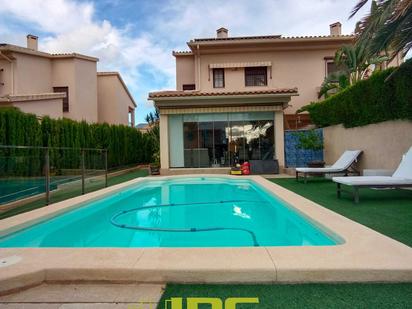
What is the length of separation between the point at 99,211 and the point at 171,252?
492 centimetres

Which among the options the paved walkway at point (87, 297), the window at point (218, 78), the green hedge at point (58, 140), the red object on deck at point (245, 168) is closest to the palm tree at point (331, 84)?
the window at point (218, 78)

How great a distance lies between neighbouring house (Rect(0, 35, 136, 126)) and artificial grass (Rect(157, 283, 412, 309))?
16.3 m

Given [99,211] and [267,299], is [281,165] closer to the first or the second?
[99,211]

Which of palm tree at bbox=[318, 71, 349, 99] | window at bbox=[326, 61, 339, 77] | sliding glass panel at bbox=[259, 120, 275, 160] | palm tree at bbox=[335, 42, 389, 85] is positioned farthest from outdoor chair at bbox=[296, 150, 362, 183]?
window at bbox=[326, 61, 339, 77]

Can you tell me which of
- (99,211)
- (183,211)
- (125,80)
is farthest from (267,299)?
(125,80)

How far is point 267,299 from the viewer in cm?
266

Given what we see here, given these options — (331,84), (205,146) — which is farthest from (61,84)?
(331,84)

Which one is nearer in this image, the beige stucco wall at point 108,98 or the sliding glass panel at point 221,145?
the sliding glass panel at point 221,145

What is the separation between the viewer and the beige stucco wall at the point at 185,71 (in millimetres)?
22516

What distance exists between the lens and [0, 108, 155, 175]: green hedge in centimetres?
731

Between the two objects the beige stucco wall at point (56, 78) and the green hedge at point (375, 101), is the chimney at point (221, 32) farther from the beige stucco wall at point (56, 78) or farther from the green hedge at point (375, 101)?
the green hedge at point (375, 101)

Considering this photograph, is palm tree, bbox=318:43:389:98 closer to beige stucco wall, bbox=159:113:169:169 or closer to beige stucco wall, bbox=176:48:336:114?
beige stucco wall, bbox=176:48:336:114

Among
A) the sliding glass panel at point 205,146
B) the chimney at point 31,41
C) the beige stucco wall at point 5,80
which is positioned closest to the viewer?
the sliding glass panel at point 205,146

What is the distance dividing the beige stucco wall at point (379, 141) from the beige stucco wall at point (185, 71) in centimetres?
1283
